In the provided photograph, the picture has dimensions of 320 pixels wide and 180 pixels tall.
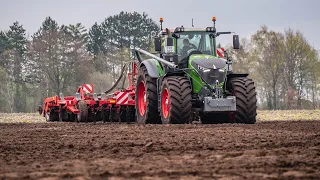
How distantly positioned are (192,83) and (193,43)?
147 cm

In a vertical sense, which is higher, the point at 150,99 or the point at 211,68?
the point at 211,68

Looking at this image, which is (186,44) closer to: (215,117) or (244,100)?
(215,117)

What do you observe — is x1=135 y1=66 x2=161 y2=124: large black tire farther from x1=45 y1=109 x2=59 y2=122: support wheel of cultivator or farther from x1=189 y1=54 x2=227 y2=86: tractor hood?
x1=45 y1=109 x2=59 y2=122: support wheel of cultivator

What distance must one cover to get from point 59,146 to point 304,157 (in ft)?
12.7

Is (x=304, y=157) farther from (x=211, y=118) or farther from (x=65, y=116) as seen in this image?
(x=65, y=116)

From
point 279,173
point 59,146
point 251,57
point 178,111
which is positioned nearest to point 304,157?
point 279,173

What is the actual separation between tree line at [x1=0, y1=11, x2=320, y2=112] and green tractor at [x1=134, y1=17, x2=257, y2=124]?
40.1m

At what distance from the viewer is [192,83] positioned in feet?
53.9

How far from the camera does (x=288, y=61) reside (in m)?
59.6

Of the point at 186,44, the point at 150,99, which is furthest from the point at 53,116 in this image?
the point at 186,44

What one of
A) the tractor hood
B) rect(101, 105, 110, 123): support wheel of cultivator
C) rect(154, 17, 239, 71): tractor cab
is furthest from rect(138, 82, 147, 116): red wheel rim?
the tractor hood

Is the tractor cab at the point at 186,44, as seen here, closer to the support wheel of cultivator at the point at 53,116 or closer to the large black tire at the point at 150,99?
the large black tire at the point at 150,99

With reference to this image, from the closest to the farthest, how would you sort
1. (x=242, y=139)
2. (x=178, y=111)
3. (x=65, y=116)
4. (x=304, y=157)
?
(x=304, y=157) < (x=242, y=139) < (x=178, y=111) < (x=65, y=116)

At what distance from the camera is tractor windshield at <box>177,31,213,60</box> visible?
1720cm
